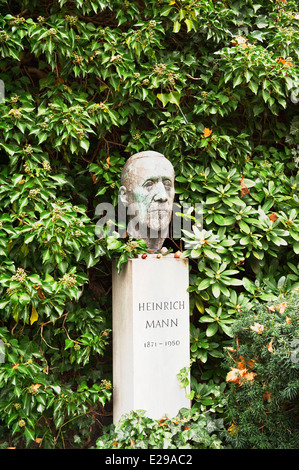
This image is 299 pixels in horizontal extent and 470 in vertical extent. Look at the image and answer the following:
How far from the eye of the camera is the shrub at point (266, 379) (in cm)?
239

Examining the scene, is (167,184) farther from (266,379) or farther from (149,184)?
(266,379)

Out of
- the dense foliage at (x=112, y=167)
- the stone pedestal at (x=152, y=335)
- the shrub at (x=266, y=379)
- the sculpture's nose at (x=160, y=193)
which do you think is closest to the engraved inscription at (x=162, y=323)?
the stone pedestal at (x=152, y=335)

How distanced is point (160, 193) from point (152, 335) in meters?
0.86

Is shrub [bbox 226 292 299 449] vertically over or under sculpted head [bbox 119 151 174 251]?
under

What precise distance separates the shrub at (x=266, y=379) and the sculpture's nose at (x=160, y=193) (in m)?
0.86

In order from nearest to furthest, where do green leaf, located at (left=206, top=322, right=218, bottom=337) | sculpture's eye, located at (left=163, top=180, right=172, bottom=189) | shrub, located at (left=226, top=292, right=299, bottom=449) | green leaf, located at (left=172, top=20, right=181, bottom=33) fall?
1. shrub, located at (left=226, top=292, right=299, bottom=449)
2. sculpture's eye, located at (left=163, top=180, right=172, bottom=189)
3. green leaf, located at (left=206, top=322, right=218, bottom=337)
4. green leaf, located at (left=172, top=20, right=181, bottom=33)

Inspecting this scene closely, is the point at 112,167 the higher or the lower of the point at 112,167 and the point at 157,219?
the higher

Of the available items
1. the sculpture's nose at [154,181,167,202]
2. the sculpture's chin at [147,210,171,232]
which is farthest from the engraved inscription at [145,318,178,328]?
the sculpture's nose at [154,181,167,202]

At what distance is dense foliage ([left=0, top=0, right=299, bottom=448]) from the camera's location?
2938 mm

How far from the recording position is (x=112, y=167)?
11.2 ft

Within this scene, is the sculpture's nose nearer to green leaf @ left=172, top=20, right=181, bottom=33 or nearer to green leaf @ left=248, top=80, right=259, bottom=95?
green leaf @ left=248, top=80, right=259, bottom=95

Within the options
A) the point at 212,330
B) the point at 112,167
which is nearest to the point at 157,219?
the point at 112,167

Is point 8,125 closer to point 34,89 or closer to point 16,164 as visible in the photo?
point 16,164

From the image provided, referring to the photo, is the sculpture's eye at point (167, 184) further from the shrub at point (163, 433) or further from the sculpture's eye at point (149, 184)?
the shrub at point (163, 433)
